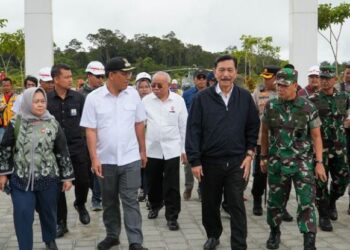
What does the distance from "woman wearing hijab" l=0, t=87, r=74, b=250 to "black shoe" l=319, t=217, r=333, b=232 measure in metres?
3.27

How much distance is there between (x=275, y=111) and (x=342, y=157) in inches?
63.7

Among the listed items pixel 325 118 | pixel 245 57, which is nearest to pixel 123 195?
pixel 325 118

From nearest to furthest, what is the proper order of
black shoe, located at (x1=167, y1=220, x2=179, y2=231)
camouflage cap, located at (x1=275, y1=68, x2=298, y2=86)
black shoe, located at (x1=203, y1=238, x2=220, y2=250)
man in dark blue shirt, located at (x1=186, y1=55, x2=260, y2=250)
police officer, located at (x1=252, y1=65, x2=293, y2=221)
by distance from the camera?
man in dark blue shirt, located at (x1=186, y1=55, x2=260, y2=250)
camouflage cap, located at (x1=275, y1=68, x2=298, y2=86)
black shoe, located at (x1=203, y1=238, x2=220, y2=250)
black shoe, located at (x1=167, y1=220, x2=179, y2=231)
police officer, located at (x1=252, y1=65, x2=293, y2=221)

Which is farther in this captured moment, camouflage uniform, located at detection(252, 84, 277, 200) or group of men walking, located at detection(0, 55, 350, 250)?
camouflage uniform, located at detection(252, 84, 277, 200)

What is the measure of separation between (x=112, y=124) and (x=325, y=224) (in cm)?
291

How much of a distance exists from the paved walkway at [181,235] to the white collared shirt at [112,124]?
1.08 metres

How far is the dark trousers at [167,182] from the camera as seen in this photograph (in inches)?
272

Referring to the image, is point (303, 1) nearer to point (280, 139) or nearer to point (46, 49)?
point (46, 49)

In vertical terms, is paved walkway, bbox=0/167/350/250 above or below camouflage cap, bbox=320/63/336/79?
below

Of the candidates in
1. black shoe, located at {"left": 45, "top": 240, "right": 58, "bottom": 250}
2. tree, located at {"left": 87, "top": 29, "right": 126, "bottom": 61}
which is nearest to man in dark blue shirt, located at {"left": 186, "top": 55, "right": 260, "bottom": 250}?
black shoe, located at {"left": 45, "top": 240, "right": 58, "bottom": 250}

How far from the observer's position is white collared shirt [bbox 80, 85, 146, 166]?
554cm

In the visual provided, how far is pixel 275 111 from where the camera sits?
218 inches

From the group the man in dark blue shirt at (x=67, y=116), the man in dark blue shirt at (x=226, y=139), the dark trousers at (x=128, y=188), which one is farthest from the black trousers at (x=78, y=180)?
the man in dark blue shirt at (x=226, y=139)

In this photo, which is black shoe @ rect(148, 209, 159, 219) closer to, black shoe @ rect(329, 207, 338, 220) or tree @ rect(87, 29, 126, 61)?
black shoe @ rect(329, 207, 338, 220)
